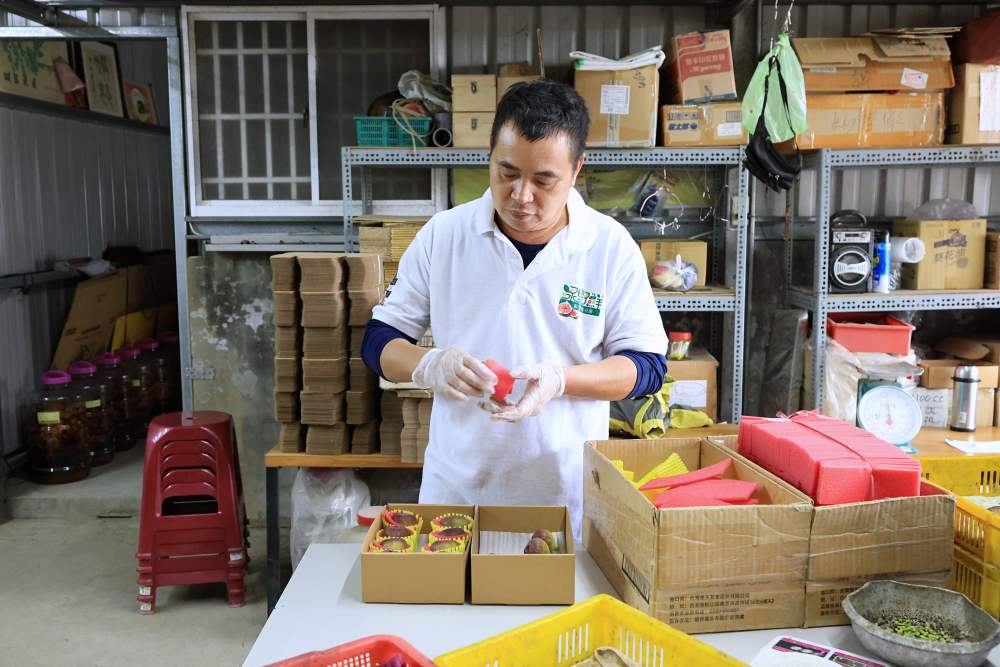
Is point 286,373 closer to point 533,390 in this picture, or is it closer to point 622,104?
point 622,104

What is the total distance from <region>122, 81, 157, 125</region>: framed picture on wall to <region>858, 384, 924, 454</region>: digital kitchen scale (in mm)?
5285

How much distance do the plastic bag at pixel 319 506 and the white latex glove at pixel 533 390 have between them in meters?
2.05

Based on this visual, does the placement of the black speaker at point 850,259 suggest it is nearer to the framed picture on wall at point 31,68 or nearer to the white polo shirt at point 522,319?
the white polo shirt at point 522,319

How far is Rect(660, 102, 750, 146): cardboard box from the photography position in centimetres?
353

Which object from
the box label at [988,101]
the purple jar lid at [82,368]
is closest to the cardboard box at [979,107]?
the box label at [988,101]

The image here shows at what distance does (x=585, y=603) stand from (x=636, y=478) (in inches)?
21.8

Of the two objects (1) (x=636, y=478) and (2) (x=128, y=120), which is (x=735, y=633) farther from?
(2) (x=128, y=120)

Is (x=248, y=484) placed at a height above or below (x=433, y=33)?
below

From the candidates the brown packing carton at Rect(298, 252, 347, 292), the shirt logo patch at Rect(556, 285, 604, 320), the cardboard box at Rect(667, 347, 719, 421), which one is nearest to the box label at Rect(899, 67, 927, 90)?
the cardboard box at Rect(667, 347, 719, 421)

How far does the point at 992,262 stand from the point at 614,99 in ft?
5.90

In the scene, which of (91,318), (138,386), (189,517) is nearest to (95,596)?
(189,517)

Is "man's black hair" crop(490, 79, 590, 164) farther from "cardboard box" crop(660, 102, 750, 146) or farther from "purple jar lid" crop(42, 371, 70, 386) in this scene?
"purple jar lid" crop(42, 371, 70, 386)

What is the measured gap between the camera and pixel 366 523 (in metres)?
2.86

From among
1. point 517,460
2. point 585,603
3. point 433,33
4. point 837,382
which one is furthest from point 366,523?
point 433,33
